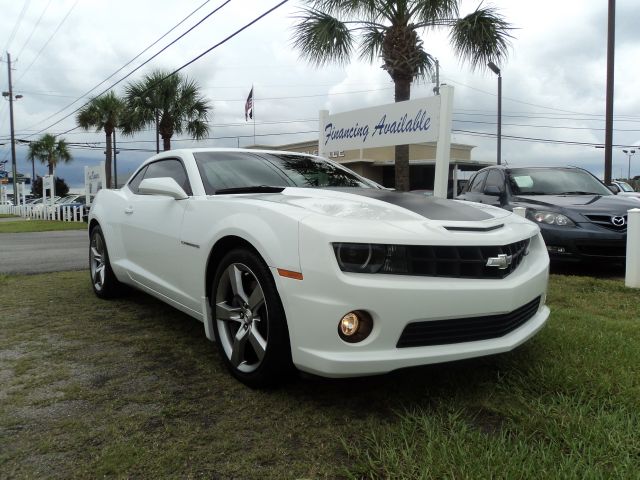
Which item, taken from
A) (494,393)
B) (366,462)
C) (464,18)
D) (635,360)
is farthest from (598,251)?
(464,18)

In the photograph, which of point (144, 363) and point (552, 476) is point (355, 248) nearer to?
point (552, 476)

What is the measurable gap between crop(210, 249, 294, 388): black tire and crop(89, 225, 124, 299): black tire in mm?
2209

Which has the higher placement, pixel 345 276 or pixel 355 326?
pixel 345 276

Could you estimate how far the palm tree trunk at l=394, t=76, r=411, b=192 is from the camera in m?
10.6

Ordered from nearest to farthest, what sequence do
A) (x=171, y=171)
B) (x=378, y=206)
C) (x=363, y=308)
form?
(x=363, y=308)
(x=378, y=206)
(x=171, y=171)

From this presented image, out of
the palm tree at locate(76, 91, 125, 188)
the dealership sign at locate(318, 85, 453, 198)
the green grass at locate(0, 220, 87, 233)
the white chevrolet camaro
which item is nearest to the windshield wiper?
the white chevrolet camaro

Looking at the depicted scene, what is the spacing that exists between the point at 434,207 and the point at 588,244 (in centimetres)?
369

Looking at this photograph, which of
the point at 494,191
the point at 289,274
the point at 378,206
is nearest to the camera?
the point at 289,274

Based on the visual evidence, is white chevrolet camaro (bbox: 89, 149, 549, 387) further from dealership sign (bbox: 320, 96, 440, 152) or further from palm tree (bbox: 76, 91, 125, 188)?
palm tree (bbox: 76, 91, 125, 188)

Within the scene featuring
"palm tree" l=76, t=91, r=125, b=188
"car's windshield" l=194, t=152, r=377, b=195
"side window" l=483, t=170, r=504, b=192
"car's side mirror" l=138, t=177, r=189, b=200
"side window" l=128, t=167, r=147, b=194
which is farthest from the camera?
"palm tree" l=76, t=91, r=125, b=188

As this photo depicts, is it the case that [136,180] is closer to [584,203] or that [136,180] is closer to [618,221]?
[584,203]

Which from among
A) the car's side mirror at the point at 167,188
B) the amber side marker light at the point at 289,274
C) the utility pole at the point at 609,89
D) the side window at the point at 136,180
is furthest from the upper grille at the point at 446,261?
the utility pole at the point at 609,89

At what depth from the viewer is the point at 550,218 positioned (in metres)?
6.07

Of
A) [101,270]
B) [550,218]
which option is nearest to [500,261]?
[101,270]
